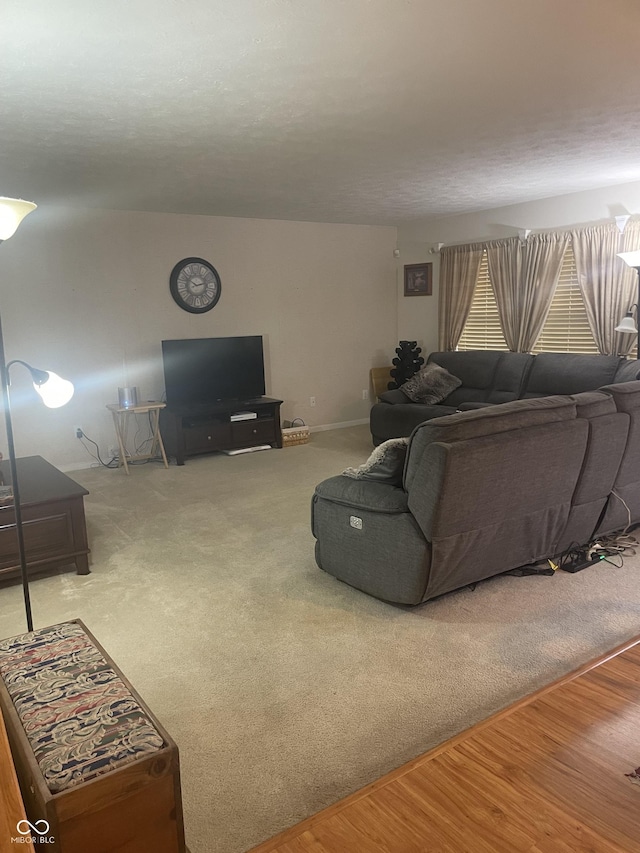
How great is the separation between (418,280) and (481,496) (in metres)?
5.42

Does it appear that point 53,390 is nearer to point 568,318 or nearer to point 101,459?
point 101,459

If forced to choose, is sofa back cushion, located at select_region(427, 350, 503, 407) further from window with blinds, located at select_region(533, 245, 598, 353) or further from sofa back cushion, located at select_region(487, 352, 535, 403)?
window with blinds, located at select_region(533, 245, 598, 353)

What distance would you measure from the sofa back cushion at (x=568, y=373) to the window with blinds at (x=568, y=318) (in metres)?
0.28

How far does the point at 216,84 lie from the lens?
2.77 metres

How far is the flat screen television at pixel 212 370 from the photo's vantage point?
6.28m

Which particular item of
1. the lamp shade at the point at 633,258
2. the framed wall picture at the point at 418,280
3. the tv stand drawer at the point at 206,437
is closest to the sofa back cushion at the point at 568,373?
the lamp shade at the point at 633,258

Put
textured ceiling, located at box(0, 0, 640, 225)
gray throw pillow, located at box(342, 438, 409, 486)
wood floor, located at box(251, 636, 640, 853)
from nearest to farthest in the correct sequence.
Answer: wood floor, located at box(251, 636, 640, 853) < textured ceiling, located at box(0, 0, 640, 225) < gray throw pillow, located at box(342, 438, 409, 486)

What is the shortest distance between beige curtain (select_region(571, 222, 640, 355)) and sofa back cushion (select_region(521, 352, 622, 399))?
1.05 ft

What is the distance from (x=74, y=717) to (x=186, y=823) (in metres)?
0.58

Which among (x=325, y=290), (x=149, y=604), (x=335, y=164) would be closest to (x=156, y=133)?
(x=335, y=164)

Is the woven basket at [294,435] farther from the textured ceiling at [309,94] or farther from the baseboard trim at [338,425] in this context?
the textured ceiling at [309,94]

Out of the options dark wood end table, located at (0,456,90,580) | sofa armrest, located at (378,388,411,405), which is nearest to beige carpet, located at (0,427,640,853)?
dark wood end table, located at (0,456,90,580)

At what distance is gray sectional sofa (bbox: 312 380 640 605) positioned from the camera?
2797 mm

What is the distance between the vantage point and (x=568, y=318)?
20.8 ft
